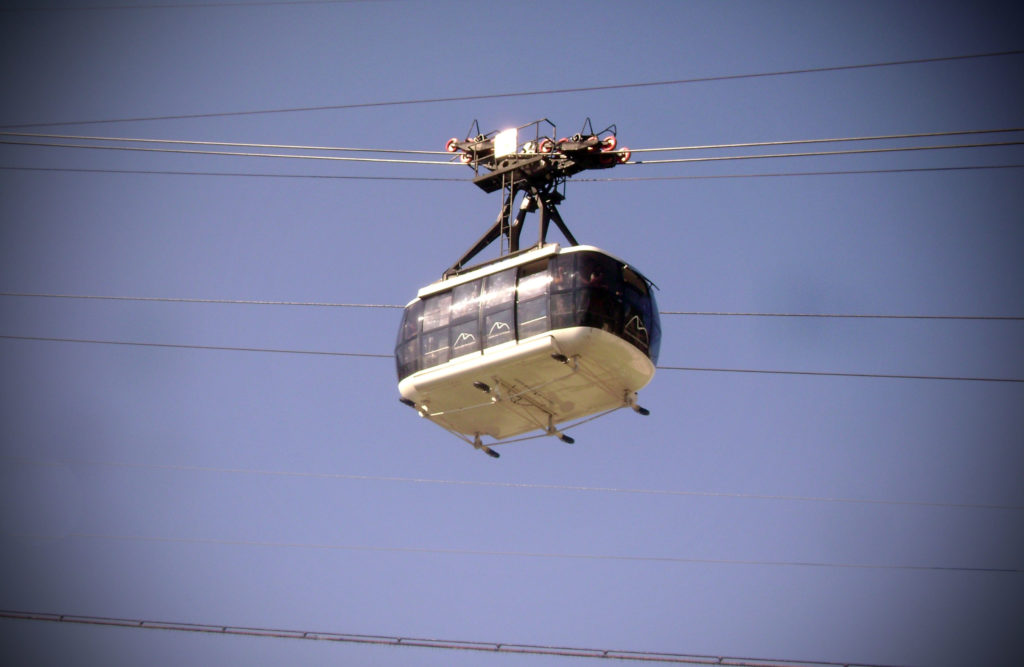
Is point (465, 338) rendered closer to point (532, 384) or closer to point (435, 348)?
point (435, 348)

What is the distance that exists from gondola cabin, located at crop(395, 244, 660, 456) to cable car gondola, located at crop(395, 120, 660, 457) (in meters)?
0.02

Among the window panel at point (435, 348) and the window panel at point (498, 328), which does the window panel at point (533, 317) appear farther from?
the window panel at point (435, 348)

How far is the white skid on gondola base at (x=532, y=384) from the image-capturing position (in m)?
23.8

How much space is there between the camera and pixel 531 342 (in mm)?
23859

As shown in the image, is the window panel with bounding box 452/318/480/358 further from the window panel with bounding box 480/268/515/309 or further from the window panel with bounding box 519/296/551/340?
the window panel with bounding box 519/296/551/340

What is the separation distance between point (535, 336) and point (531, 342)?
140 mm

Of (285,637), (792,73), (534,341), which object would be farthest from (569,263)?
Answer: (285,637)

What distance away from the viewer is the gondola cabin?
23.9 m

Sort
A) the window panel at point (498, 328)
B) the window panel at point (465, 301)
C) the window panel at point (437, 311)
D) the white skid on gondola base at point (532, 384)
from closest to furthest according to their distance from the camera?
the white skid on gondola base at point (532, 384)
the window panel at point (498, 328)
the window panel at point (465, 301)
the window panel at point (437, 311)

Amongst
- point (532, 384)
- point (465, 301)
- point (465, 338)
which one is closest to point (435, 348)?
point (465, 338)

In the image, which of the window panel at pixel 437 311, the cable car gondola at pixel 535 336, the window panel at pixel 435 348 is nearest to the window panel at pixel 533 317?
the cable car gondola at pixel 535 336

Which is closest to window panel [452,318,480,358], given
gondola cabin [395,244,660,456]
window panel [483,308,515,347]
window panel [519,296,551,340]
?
gondola cabin [395,244,660,456]

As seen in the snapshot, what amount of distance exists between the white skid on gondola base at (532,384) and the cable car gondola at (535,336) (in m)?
0.02

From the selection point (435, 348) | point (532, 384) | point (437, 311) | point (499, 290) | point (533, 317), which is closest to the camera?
point (533, 317)
